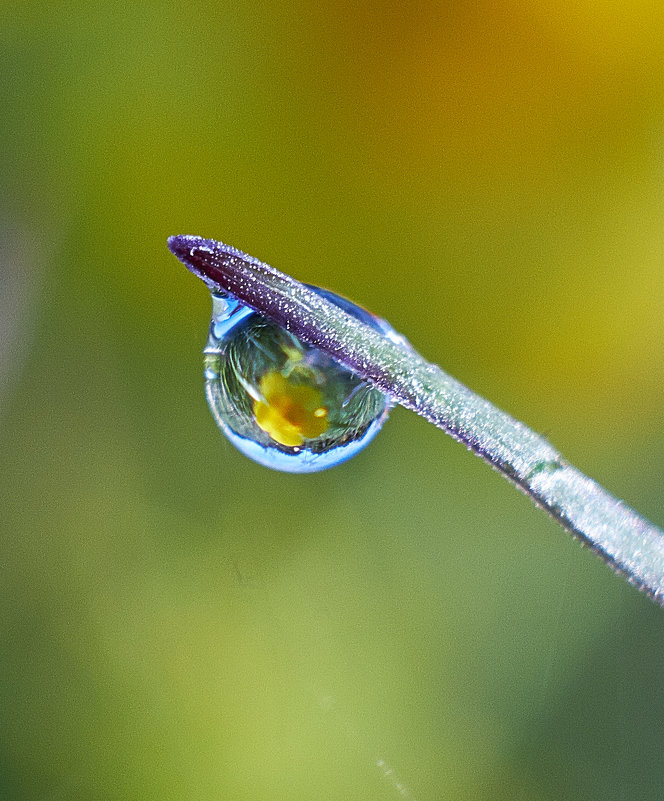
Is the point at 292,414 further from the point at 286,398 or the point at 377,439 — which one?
the point at 377,439

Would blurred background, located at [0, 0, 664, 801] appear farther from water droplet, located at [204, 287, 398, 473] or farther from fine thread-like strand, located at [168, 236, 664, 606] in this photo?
fine thread-like strand, located at [168, 236, 664, 606]

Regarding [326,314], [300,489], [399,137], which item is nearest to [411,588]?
[300,489]

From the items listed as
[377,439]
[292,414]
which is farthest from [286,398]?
[377,439]

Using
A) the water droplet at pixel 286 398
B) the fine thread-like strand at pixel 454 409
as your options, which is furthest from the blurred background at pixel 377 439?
the fine thread-like strand at pixel 454 409

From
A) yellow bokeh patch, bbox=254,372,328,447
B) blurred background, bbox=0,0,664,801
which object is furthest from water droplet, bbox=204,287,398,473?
blurred background, bbox=0,0,664,801

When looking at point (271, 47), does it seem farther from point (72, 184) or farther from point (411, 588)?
point (411, 588)

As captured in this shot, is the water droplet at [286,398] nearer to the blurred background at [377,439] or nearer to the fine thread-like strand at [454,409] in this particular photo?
the fine thread-like strand at [454,409]
